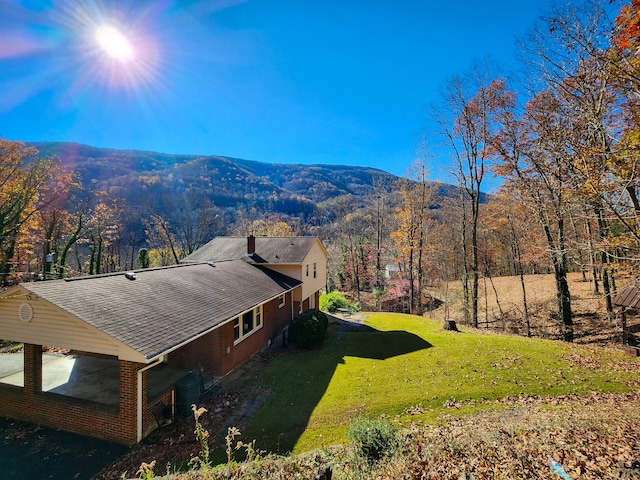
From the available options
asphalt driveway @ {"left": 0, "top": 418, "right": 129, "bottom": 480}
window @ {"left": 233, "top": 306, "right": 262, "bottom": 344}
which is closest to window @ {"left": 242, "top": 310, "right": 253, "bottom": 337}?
window @ {"left": 233, "top": 306, "right": 262, "bottom": 344}

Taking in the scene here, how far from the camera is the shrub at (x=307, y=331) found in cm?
1501

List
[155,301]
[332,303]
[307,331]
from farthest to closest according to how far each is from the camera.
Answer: [332,303]
[307,331]
[155,301]

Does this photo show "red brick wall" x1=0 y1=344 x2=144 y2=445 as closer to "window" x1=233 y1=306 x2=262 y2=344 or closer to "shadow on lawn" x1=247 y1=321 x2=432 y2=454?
"shadow on lawn" x1=247 y1=321 x2=432 y2=454

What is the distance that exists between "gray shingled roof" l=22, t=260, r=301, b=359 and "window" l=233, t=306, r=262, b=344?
1.04 m

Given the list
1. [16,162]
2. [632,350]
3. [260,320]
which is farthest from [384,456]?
[16,162]

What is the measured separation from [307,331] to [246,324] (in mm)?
3186

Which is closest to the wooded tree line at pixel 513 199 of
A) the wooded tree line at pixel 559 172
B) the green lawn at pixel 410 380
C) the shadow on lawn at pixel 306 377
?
the wooded tree line at pixel 559 172

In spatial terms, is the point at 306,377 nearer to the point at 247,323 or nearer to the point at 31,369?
the point at 247,323

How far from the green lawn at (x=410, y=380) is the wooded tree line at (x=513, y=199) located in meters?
4.14

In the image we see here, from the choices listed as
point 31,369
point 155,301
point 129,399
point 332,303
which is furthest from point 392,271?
point 31,369

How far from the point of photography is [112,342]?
6.75 metres

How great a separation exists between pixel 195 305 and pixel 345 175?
527 ft

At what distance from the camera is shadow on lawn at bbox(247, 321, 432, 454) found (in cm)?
788

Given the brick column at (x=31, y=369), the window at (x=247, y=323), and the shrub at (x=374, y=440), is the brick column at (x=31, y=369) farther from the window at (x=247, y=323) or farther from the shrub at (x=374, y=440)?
the shrub at (x=374, y=440)
